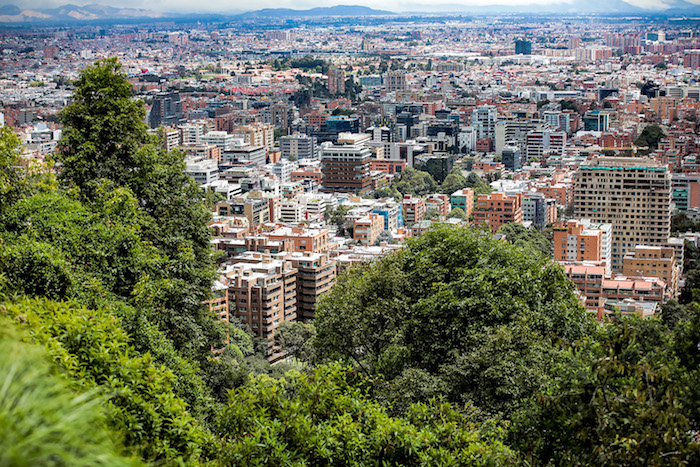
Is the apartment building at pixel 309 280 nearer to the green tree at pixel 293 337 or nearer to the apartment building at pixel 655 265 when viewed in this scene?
the green tree at pixel 293 337

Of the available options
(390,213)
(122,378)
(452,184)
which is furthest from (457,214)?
(122,378)

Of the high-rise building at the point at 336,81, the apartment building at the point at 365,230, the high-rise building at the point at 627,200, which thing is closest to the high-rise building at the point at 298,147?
the apartment building at the point at 365,230

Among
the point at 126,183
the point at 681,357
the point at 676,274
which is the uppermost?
the point at 126,183

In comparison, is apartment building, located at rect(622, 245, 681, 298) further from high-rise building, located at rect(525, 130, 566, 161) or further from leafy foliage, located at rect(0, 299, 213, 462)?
high-rise building, located at rect(525, 130, 566, 161)

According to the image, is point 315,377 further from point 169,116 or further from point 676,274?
point 169,116

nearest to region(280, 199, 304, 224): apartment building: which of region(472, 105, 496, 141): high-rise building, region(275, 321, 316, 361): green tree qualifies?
region(275, 321, 316, 361): green tree

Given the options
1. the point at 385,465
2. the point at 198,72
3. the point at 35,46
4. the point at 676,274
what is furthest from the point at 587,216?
the point at 198,72

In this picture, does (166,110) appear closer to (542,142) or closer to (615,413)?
(542,142)
